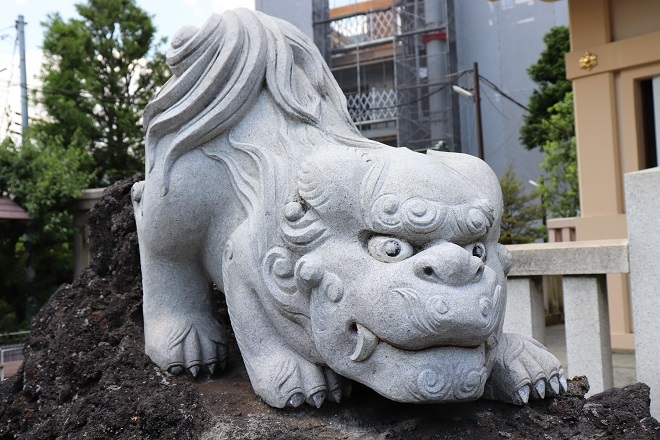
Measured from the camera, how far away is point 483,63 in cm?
1928

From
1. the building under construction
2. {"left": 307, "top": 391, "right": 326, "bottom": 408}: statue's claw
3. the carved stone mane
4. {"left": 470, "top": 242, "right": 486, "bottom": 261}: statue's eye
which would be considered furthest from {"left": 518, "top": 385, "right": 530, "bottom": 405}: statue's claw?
the building under construction

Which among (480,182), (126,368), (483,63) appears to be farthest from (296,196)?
(483,63)

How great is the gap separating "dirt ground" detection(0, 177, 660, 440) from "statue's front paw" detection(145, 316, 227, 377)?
1.8 inches

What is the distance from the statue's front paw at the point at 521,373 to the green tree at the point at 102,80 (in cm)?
1137

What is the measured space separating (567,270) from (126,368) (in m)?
2.07

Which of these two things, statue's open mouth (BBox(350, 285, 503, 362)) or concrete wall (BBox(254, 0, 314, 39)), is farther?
concrete wall (BBox(254, 0, 314, 39))

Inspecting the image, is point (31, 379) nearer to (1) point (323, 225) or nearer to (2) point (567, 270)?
(1) point (323, 225)

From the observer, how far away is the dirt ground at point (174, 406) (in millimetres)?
1764

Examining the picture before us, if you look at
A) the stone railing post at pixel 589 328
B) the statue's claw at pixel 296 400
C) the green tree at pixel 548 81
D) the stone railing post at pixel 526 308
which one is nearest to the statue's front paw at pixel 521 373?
the statue's claw at pixel 296 400

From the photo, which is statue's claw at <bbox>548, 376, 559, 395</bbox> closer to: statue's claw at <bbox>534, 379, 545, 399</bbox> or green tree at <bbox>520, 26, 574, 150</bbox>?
statue's claw at <bbox>534, 379, 545, 399</bbox>

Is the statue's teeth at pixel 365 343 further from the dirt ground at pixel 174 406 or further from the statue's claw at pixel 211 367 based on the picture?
the statue's claw at pixel 211 367

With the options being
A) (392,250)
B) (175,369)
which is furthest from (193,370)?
(392,250)

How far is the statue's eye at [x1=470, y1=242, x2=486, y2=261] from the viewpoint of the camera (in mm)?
1701

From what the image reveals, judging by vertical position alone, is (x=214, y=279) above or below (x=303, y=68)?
below
